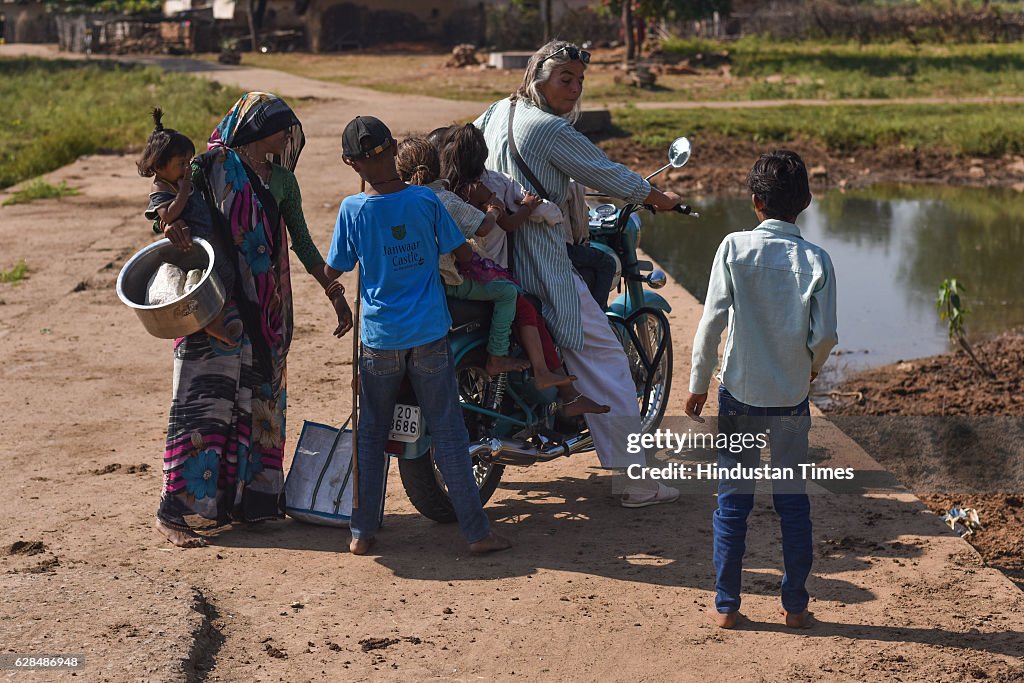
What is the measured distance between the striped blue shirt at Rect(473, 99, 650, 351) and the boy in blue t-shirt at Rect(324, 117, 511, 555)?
0.49m

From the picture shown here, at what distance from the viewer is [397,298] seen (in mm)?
4465

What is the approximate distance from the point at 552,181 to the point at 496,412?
956mm

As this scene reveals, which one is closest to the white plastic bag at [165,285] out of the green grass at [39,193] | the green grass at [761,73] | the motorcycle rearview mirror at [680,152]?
the motorcycle rearview mirror at [680,152]

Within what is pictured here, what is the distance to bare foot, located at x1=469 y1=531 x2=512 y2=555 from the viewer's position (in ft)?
15.6

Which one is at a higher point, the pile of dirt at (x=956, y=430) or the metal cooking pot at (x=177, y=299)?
the metal cooking pot at (x=177, y=299)

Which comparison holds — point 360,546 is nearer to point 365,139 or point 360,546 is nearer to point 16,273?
point 365,139

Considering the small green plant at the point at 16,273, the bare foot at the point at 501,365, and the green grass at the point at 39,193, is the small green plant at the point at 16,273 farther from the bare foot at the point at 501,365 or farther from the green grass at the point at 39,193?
the bare foot at the point at 501,365

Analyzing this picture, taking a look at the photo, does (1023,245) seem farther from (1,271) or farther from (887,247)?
(1,271)

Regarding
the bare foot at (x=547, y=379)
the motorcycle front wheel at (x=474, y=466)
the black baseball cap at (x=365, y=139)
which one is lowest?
the motorcycle front wheel at (x=474, y=466)

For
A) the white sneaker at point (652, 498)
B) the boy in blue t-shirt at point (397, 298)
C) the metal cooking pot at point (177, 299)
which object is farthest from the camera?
the white sneaker at point (652, 498)

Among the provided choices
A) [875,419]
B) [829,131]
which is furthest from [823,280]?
[829,131]

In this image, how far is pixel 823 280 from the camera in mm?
3869

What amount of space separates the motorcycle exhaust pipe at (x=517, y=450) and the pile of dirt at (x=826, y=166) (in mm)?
11087

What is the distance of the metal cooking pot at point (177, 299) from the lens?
4.52 metres
